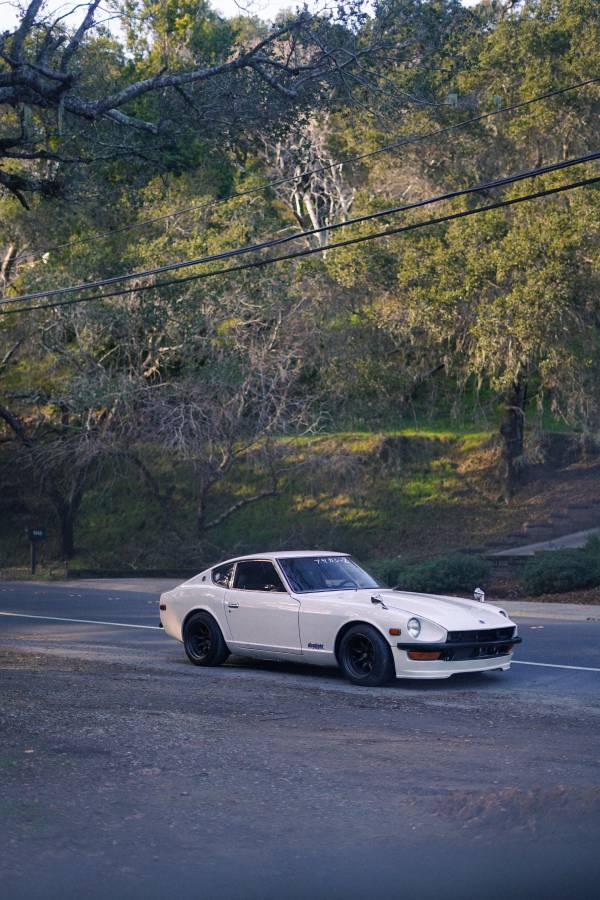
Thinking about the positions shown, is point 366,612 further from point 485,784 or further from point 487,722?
point 485,784

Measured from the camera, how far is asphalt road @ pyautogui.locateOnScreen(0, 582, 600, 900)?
5.25 meters

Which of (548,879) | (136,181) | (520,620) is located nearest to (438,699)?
(548,879)

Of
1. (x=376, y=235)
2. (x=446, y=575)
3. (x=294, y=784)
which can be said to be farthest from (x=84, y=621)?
(x=294, y=784)

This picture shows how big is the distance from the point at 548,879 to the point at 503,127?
1025 inches

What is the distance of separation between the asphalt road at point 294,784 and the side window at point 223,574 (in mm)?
1058

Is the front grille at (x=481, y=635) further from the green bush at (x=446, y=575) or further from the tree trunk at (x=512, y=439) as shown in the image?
the tree trunk at (x=512, y=439)

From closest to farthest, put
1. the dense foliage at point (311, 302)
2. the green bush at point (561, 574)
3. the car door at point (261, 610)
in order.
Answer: the car door at point (261, 610) < the green bush at point (561, 574) < the dense foliage at point (311, 302)

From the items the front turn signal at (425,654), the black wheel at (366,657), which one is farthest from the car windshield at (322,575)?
the front turn signal at (425,654)

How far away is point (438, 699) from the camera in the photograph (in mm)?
10211

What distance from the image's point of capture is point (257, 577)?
12016mm

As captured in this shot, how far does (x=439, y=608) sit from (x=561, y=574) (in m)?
10.5

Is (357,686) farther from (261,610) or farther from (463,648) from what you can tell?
(261,610)

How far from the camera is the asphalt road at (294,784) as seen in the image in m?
5.25

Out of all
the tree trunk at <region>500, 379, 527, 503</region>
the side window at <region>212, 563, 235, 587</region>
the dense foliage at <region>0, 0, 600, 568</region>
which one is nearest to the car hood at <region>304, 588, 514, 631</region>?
the side window at <region>212, 563, 235, 587</region>
